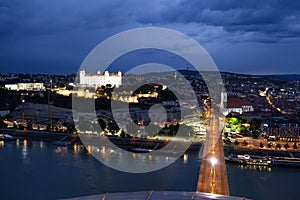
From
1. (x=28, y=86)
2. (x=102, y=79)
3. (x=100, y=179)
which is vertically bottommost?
(x=100, y=179)

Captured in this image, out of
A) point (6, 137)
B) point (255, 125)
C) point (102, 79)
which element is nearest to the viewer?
point (6, 137)

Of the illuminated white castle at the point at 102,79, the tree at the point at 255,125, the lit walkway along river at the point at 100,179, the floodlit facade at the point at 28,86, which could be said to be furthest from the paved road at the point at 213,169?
the floodlit facade at the point at 28,86

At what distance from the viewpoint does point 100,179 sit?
372 cm

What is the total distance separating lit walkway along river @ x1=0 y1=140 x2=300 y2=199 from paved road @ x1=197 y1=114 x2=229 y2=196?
105 millimetres

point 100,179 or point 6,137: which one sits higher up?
point 6,137

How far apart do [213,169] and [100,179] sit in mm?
1246

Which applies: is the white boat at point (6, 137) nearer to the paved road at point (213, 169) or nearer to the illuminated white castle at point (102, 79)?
the paved road at point (213, 169)

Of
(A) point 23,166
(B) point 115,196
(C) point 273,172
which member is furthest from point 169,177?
(B) point 115,196

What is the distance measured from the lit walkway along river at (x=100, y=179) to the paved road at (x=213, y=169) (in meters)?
0.10

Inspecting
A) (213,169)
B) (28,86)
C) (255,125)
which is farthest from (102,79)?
(213,169)

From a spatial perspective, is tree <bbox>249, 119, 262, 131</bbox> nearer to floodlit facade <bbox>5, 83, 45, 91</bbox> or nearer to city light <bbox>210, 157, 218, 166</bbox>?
city light <bbox>210, 157, 218, 166</bbox>

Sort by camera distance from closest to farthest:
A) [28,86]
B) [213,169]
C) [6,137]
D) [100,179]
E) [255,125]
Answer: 1. [100,179]
2. [213,169]
3. [6,137]
4. [255,125]
5. [28,86]

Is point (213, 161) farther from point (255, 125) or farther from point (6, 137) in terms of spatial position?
point (6, 137)

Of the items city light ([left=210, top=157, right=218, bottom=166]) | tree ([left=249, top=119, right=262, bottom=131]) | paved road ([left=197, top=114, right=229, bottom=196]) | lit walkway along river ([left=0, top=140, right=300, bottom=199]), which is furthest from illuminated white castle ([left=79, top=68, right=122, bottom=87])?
city light ([left=210, top=157, right=218, bottom=166])
